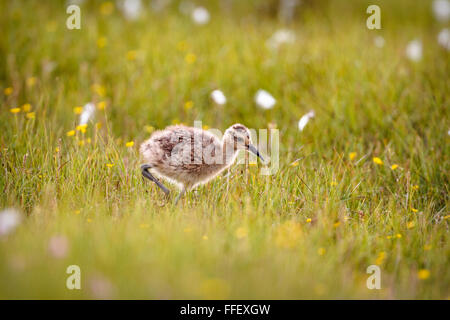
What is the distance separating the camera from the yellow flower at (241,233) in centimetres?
372

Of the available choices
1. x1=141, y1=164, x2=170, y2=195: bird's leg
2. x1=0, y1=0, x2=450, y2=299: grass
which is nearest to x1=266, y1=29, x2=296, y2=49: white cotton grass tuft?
x1=0, y1=0, x2=450, y2=299: grass

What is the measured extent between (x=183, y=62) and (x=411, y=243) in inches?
186

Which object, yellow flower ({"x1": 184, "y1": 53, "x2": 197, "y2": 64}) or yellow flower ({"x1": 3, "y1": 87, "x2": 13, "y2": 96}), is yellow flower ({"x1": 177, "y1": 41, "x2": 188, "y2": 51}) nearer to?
yellow flower ({"x1": 184, "y1": 53, "x2": 197, "y2": 64})

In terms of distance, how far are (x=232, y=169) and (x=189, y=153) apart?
2.00ft

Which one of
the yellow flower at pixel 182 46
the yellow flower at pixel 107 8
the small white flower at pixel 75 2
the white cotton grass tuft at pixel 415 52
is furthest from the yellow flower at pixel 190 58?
the white cotton grass tuft at pixel 415 52

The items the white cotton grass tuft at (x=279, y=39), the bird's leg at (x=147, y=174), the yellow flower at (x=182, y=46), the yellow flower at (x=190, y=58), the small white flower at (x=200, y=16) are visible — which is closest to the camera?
the bird's leg at (x=147, y=174)

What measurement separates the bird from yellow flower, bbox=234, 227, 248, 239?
1043mm

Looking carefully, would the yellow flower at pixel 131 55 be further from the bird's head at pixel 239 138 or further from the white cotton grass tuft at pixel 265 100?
the bird's head at pixel 239 138

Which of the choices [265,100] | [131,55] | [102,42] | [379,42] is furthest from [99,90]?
[379,42]

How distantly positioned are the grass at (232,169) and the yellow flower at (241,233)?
0.03ft

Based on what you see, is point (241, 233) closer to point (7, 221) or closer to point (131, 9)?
point (7, 221)

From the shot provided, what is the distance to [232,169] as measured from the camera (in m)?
5.08

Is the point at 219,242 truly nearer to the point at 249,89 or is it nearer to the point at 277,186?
the point at 277,186

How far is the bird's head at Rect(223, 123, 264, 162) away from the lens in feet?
15.7
